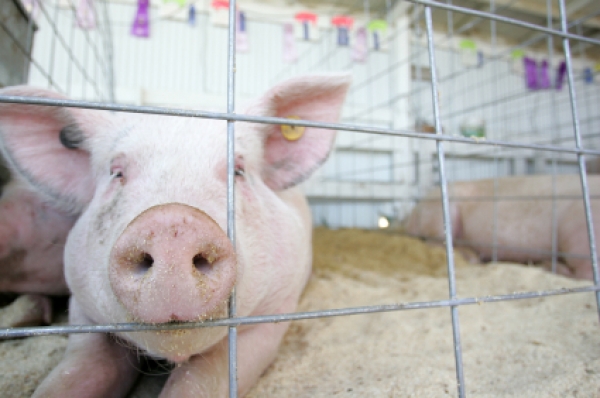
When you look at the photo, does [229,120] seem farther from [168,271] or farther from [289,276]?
[289,276]

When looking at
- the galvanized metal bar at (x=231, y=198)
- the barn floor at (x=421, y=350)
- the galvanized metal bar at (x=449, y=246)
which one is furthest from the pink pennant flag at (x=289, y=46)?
the galvanized metal bar at (x=231, y=198)

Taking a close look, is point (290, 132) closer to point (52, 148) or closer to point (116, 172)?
point (116, 172)

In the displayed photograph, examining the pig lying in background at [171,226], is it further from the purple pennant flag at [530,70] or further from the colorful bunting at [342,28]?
the purple pennant flag at [530,70]

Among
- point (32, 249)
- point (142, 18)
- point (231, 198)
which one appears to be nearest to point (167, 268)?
point (231, 198)

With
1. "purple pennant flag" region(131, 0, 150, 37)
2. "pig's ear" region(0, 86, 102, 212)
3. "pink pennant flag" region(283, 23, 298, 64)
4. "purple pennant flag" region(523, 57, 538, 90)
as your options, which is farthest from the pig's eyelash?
"purple pennant flag" region(523, 57, 538, 90)

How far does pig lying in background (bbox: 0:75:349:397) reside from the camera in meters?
0.65

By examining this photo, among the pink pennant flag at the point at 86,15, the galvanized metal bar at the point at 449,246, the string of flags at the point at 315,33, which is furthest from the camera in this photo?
the string of flags at the point at 315,33

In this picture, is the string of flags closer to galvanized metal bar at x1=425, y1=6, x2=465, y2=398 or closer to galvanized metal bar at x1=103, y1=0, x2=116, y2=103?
galvanized metal bar at x1=103, y1=0, x2=116, y2=103

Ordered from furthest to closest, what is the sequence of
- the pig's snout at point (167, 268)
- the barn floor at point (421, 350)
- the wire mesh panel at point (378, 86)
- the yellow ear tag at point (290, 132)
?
the wire mesh panel at point (378, 86), the yellow ear tag at point (290, 132), the barn floor at point (421, 350), the pig's snout at point (167, 268)

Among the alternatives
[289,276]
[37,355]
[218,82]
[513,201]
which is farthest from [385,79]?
[37,355]

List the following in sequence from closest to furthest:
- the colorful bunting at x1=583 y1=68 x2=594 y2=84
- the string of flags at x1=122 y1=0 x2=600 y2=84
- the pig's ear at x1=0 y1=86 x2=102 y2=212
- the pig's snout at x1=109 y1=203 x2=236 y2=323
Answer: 1. the pig's snout at x1=109 y1=203 x2=236 y2=323
2. the pig's ear at x1=0 y1=86 x2=102 y2=212
3. the colorful bunting at x1=583 y1=68 x2=594 y2=84
4. the string of flags at x1=122 y1=0 x2=600 y2=84

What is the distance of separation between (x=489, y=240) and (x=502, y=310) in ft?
6.27

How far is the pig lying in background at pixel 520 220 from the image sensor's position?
2.79 m

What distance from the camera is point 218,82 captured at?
17.1ft
